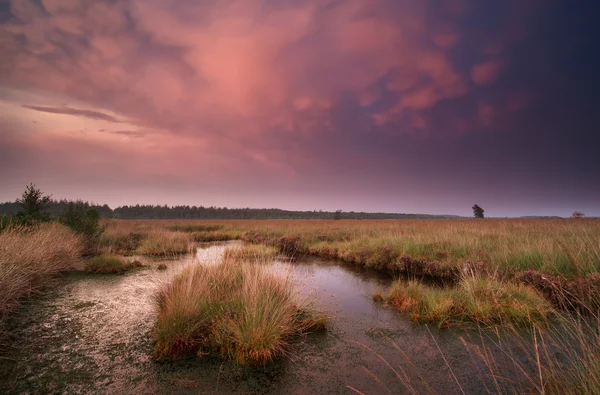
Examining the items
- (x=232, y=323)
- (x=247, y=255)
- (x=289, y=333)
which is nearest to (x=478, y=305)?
(x=289, y=333)

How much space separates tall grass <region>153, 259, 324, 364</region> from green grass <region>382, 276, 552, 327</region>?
268cm

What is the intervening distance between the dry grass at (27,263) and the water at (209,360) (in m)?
0.58

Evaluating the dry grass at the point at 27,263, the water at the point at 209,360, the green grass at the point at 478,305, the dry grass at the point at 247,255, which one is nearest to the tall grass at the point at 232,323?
the water at the point at 209,360

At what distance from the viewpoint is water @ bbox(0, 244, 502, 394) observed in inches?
174

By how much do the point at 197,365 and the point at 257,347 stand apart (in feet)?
3.46

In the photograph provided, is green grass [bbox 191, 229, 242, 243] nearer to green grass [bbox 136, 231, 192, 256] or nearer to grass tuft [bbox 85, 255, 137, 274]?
green grass [bbox 136, 231, 192, 256]

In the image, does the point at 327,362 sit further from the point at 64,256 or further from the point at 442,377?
the point at 64,256

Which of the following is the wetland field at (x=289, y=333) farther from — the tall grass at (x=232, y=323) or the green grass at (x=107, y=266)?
the green grass at (x=107, y=266)

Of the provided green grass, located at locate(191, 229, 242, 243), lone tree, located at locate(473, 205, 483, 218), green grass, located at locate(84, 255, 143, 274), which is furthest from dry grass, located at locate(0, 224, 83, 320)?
lone tree, located at locate(473, 205, 483, 218)

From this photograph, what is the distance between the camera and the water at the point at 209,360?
4.41 metres

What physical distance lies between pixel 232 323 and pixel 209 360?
2.32 feet

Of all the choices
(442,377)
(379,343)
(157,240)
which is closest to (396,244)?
(379,343)

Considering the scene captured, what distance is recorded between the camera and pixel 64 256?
1293cm

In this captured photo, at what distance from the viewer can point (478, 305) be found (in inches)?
270
